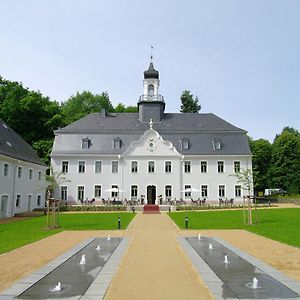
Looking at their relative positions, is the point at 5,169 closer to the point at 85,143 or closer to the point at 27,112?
the point at 85,143

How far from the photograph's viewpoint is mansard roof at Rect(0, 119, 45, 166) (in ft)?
106

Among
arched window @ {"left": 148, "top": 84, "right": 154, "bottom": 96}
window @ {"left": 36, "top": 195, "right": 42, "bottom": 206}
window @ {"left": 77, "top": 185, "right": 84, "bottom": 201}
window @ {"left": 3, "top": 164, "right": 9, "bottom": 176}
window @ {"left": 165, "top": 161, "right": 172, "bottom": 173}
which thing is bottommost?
window @ {"left": 36, "top": 195, "right": 42, "bottom": 206}

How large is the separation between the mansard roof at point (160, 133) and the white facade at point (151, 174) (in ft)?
2.93

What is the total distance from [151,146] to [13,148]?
712 inches

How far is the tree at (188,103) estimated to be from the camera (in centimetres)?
8350

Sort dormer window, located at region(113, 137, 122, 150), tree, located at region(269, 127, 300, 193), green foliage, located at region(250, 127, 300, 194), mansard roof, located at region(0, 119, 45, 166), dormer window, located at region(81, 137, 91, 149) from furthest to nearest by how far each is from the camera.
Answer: tree, located at region(269, 127, 300, 193) < green foliage, located at region(250, 127, 300, 194) < dormer window, located at region(113, 137, 122, 150) < dormer window, located at region(81, 137, 91, 149) < mansard roof, located at region(0, 119, 45, 166)

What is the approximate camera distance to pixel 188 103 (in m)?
83.7

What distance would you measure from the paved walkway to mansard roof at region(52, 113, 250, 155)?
33296 millimetres

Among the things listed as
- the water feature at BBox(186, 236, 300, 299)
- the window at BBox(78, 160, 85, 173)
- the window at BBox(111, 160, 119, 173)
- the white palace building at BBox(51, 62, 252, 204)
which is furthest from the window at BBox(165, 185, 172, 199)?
the water feature at BBox(186, 236, 300, 299)

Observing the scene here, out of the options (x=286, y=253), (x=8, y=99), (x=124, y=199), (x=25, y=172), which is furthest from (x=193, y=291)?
(x=8, y=99)

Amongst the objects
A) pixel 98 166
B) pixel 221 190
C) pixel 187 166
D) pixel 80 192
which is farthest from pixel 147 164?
pixel 221 190

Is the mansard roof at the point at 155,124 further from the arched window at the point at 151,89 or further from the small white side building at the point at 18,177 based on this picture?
the small white side building at the point at 18,177

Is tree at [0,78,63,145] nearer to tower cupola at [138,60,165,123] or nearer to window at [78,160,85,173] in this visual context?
window at [78,160,85,173]

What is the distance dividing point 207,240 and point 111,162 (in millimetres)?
31301
